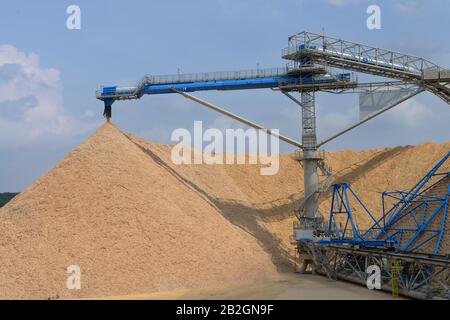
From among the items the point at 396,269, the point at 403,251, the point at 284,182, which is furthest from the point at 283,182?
the point at 396,269

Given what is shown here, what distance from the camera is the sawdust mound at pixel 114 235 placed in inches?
1063

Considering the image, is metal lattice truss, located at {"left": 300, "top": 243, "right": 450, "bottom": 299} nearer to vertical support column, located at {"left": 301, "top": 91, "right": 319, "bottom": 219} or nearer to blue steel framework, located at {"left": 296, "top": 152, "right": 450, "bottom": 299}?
blue steel framework, located at {"left": 296, "top": 152, "right": 450, "bottom": 299}

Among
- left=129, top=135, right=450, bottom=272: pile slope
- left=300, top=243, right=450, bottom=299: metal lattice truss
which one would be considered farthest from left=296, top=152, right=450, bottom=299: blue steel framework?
left=129, top=135, right=450, bottom=272: pile slope

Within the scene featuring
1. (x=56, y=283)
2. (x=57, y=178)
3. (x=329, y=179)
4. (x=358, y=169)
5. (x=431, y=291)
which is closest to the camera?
(x=431, y=291)

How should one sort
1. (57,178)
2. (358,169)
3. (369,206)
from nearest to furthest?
(57,178), (369,206), (358,169)

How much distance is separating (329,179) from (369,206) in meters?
6.92

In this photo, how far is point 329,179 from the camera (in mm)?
37031

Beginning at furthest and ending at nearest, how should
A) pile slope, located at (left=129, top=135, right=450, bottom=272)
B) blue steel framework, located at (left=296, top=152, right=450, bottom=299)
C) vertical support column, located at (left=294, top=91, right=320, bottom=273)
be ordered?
pile slope, located at (left=129, top=135, right=450, bottom=272), vertical support column, located at (left=294, top=91, right=320, bottom=273), blue steel framework, located at (left=296, top=152, right=450, bottom=299)

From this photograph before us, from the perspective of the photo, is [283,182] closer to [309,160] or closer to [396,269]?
[309,160]

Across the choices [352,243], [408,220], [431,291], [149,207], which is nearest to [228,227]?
[149,207]

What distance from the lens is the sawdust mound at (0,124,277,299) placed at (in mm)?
27000

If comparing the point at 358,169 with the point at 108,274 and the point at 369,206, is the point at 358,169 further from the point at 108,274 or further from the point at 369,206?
the point at 108,274

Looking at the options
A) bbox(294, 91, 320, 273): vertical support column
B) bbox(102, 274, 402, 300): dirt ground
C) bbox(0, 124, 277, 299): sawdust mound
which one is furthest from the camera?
bbox(294, 91, 320, 273): vertical support column

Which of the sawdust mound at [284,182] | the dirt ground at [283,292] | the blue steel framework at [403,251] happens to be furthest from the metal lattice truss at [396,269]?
the sawdust mound at [284,182]
